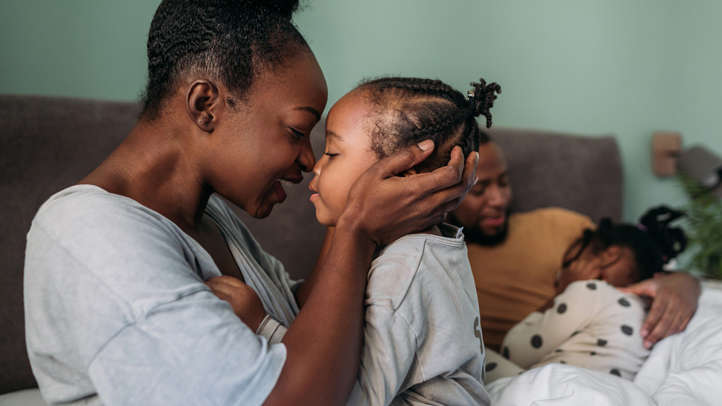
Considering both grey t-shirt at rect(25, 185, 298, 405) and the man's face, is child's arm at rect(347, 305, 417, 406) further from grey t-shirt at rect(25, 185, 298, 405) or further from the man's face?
the man's face

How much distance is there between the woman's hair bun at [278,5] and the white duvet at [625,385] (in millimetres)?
864

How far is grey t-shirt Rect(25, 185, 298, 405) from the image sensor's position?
1.88ft

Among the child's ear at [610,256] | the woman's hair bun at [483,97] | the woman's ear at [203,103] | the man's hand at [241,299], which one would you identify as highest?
the woman's hair bun at [483,97]

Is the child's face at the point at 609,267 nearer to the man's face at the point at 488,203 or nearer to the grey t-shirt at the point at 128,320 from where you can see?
the man's face at the point at 488,203

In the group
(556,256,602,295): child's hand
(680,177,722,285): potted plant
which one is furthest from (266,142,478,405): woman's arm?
(680,177,722,285): potted plant

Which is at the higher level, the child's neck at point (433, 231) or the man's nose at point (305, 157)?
the man's nose at point (305, 157)

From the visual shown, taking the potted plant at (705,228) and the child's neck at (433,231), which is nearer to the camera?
the child's neck at (433,231)

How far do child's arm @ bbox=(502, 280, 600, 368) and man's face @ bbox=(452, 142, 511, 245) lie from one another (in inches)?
15.1

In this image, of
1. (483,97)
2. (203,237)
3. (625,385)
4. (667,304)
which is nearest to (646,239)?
(667,304)

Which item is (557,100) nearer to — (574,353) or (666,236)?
(666,236)

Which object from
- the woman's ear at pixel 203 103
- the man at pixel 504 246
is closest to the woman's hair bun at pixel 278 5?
the woman's ear at pixel 203 103

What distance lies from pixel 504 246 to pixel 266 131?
1.28 metres

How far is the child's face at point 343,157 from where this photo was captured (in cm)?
97

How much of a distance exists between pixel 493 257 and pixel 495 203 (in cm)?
21
